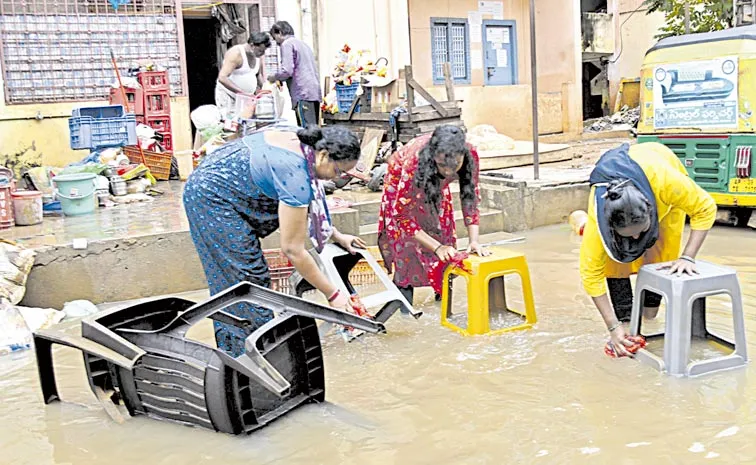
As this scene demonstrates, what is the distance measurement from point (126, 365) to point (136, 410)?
1.60 feet

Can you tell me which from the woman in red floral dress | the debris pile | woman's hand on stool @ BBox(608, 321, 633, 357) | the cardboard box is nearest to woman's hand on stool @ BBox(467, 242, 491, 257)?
the woman in red floral dress

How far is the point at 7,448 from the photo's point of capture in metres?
3.45

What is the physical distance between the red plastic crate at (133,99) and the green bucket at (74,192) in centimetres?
204

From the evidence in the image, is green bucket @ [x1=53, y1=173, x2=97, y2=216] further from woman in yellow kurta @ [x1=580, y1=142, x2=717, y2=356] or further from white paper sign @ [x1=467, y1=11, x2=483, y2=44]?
white paper sign @ [x1=467, y1=11, x2=483, y2=44]

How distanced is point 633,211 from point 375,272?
5.66 ft

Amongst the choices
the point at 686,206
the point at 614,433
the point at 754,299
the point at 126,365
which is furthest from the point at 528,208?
the point at 126,365

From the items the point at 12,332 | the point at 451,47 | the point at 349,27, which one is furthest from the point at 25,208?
the point at 451,47

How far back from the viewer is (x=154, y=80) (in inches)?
358

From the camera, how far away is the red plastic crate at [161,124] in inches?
359

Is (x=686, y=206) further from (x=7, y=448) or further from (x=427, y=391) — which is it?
(x=7, y=448)

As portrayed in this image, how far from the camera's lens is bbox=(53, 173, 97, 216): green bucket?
7059mm

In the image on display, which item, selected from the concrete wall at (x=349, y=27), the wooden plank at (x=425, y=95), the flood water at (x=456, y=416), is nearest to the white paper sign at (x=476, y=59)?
the concrete wall at (x=349, y=27)

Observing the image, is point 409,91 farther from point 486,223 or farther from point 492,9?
point 492,9

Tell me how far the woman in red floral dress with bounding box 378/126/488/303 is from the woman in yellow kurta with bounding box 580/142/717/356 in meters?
0.94
